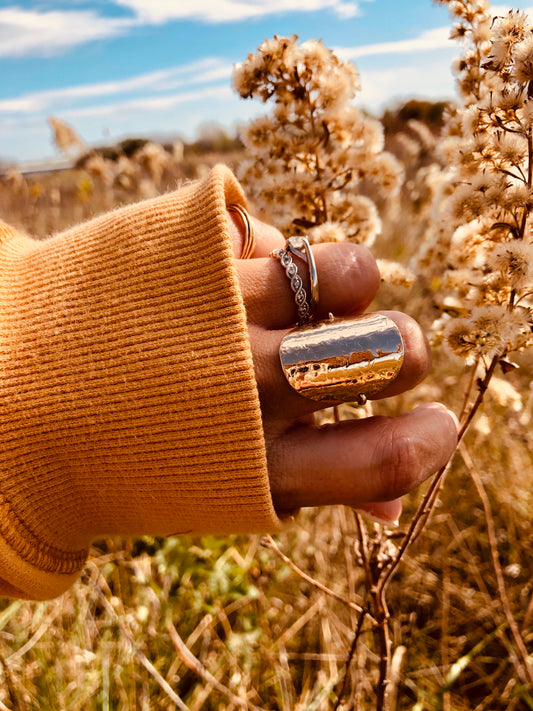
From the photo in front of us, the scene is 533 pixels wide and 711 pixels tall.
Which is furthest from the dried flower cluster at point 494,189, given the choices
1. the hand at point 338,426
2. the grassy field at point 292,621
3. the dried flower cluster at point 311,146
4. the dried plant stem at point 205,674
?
the dried plant stem at point 205,674

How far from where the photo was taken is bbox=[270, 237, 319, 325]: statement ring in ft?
3.21

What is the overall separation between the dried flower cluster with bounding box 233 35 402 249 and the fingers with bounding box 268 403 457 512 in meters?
0.44

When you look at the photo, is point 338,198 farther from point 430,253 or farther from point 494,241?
point 494,241

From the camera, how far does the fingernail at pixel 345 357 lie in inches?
33.9

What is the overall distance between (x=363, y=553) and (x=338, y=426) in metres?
0.39

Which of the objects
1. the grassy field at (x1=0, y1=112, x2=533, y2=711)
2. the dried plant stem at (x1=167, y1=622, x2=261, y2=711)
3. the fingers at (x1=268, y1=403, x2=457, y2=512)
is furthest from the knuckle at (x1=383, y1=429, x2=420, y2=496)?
the dried plant stem at (x1=167, y1=622, x2=261, y2=711)

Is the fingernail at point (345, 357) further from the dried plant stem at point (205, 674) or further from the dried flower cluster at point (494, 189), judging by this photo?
the dried plant stem at point (205, 674)

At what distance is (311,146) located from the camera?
1.23 meters

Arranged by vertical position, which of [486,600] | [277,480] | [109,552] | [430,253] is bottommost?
[486,600]

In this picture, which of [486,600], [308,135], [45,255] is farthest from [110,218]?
[486,600]

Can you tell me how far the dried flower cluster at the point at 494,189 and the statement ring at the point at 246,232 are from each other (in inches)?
14.6

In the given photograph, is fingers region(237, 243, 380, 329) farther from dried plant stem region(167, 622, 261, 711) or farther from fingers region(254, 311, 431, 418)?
dried plant stem region(167, 622, 261, 711)

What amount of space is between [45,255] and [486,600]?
177 cm

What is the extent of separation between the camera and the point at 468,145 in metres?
0.97
